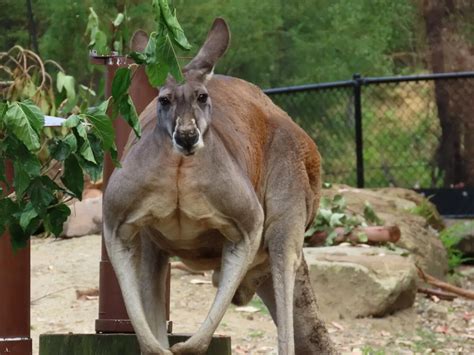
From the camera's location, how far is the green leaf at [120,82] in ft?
12.0

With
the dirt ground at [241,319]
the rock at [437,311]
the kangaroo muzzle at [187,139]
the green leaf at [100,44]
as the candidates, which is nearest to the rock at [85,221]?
the dirt ground at [241,319]

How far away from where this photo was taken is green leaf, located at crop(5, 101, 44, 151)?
3465 millimetres

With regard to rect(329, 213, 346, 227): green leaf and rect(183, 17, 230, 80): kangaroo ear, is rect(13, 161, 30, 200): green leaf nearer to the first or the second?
rect(183, 17, 230, 80): kangaroo ear

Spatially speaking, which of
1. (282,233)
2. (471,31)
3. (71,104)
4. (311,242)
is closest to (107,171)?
(282,233)

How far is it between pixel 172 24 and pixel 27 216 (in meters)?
0.87

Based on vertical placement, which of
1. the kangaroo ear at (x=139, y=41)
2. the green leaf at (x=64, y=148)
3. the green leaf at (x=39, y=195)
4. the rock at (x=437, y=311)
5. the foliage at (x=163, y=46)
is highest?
the foliage at (x=163, y=46)

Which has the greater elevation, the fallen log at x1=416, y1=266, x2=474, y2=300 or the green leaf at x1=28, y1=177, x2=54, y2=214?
the green leaf at x1=28, y1=177, x2=54, y2=214

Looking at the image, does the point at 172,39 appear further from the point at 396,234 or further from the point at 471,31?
the point at 471,31

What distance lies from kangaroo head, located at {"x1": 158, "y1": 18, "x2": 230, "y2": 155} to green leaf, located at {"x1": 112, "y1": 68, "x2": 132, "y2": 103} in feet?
2.05

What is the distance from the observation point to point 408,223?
31.1 feet

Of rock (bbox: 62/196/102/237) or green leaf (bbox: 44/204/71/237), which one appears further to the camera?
rock (bbox: 62/196/102/237)

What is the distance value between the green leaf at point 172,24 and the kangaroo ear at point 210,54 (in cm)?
117

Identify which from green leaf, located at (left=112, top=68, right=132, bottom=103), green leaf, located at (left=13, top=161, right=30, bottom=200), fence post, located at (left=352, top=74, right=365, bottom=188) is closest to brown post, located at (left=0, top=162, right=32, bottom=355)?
green leaf, located at (left=13, top=161, right=30, bottom=200)

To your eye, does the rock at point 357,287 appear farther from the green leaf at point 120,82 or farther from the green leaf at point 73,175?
the green leaf at point 120,82
